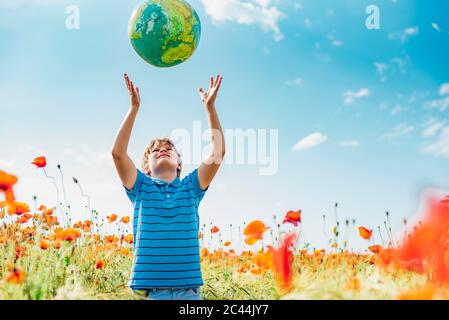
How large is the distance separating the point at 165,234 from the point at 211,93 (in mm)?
1120

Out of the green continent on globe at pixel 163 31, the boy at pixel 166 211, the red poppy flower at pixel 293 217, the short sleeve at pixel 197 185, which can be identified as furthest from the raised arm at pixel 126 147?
the red poppy flower at pixel 293 217

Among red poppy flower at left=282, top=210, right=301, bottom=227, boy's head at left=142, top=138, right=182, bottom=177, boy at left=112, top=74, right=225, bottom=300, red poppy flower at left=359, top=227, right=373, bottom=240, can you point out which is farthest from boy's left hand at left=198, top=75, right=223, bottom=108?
red poppy flower at left=359, top=227, right=373, bottom=240

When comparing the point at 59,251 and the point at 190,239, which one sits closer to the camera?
the point at 190,239

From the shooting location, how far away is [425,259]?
10.9 feet

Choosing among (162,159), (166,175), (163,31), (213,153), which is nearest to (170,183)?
(166,175)

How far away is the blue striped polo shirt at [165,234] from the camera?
318cm

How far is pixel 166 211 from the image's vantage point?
11.0 feet

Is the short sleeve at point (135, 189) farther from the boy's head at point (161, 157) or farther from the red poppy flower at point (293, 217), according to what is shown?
the red poppy flower at point (293, 217)

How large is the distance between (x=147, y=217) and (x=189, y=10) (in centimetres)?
198

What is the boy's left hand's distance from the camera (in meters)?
3.63
